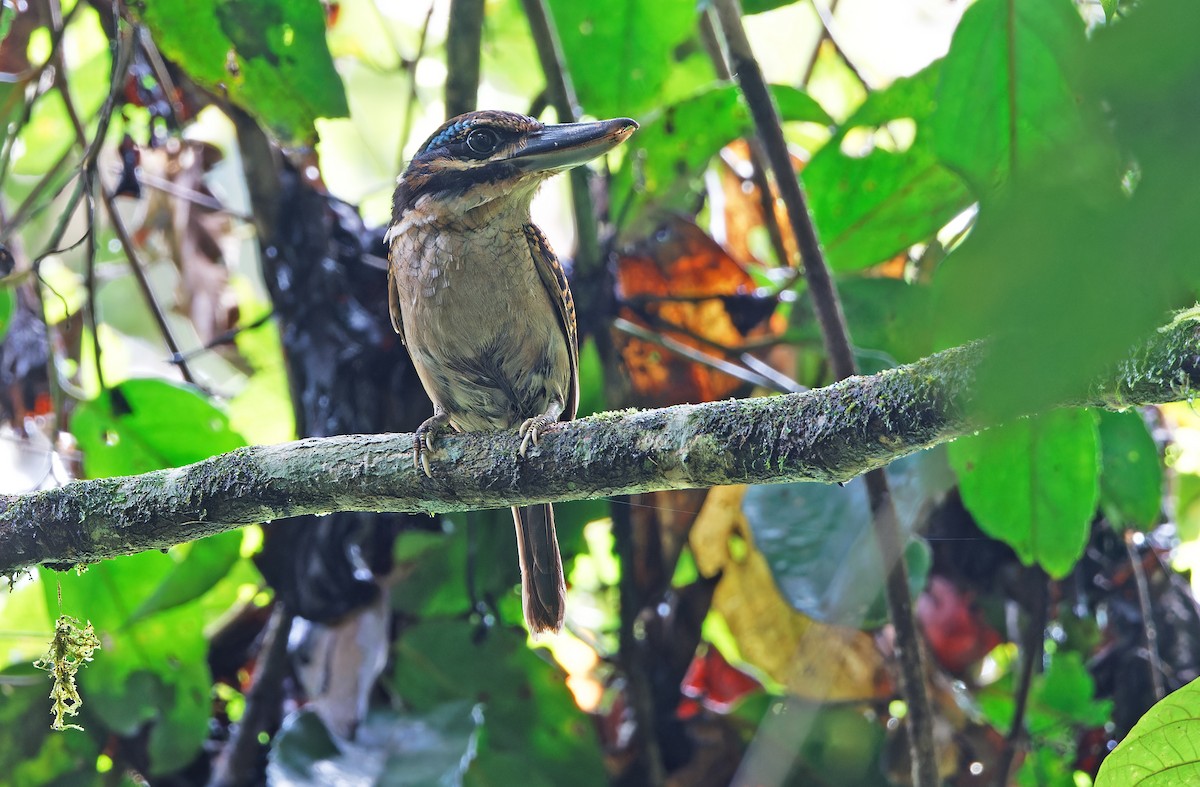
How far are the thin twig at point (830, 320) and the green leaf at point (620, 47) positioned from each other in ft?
1.93

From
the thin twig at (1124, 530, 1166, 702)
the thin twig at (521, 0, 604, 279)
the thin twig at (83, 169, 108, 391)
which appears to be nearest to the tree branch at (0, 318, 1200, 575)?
the thin twig at (83, 169, 108, 391)

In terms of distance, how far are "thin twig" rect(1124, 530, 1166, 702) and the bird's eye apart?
2016 mm

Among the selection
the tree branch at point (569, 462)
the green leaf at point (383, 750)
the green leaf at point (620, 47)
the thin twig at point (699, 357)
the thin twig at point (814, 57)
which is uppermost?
the thin twig at point (814, 57)

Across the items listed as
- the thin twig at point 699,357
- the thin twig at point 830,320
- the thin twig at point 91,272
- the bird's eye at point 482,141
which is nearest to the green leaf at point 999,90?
the thin twig at point 830,320

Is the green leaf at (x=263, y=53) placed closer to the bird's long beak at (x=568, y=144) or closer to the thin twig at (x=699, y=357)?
the bird's long beak at (x=568, y=144)

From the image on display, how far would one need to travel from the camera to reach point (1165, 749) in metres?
1.45

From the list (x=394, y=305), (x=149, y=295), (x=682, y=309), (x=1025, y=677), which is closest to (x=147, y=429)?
(x=149, y=295)

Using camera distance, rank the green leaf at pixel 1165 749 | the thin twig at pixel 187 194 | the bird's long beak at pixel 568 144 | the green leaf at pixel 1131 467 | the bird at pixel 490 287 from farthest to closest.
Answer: the thin twig at pixel 187 194
the green leaf at pixel 1131 467
the bird at pixel 490 287
the bird's long beak at pixel 568 144
the green leaf at pixel 1165 749

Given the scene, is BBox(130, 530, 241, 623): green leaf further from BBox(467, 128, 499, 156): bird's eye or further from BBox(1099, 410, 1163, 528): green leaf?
BBox(1099, 410, 1163, 528): green leaf

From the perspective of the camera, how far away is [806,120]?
3.03 m

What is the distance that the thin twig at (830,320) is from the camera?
2354 millimetres

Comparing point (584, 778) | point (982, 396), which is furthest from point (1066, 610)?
point (982, 396)

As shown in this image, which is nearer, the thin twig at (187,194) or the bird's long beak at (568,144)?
the bird's long beak at (568,144)

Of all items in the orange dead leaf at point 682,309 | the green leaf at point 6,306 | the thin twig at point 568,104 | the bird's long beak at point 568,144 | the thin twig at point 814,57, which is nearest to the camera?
the bird's long beak at point 568,144
